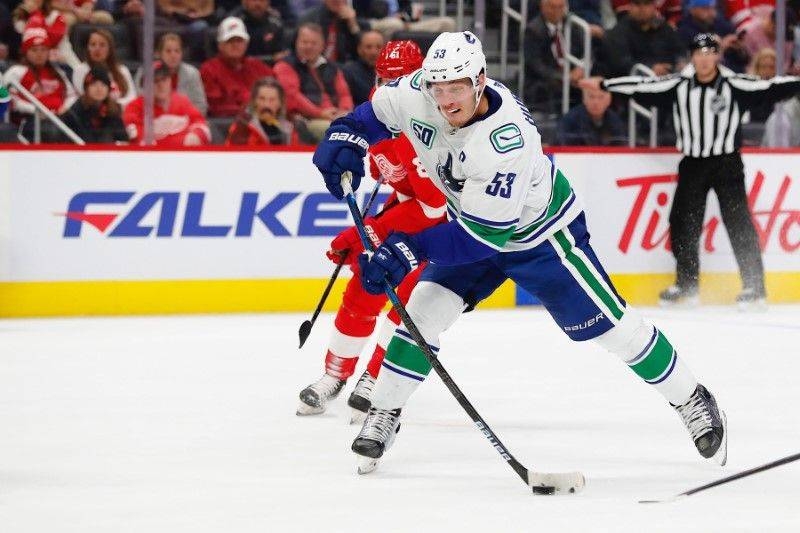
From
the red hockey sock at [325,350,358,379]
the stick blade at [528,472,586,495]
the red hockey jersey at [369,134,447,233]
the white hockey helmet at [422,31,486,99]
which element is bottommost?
the red hockey sock at [325,350,358,379]

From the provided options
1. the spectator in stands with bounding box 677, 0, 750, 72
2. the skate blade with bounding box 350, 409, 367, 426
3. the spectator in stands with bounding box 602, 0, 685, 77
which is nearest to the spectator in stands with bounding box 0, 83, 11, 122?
the skate blade with bounding box 350, 409, 367, 426

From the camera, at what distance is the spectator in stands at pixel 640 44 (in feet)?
28.9

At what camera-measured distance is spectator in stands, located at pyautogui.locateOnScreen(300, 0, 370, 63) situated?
315 inches

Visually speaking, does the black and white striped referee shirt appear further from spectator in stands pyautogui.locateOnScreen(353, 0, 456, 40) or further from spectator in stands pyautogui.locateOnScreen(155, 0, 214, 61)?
spectator in stands pyautogui.locateOnScreen(155, 0, 214, 61)

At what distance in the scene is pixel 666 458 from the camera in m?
4.03

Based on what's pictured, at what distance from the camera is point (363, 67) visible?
26.2ft

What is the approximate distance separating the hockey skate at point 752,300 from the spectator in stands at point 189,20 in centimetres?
317

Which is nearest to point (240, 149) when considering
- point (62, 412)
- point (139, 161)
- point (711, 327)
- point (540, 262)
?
point (139, 161)

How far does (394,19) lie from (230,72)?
3.51 feet

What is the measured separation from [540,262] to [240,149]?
3.98 meters

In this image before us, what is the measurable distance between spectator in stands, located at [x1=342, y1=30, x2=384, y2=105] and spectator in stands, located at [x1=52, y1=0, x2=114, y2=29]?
131 centimetres

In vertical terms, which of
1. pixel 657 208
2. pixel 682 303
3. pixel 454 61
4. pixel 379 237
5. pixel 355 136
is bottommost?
pixel 682 303

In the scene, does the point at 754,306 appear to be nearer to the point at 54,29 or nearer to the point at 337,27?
the point at 337,27

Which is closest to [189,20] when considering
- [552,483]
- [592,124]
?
[592,124]
